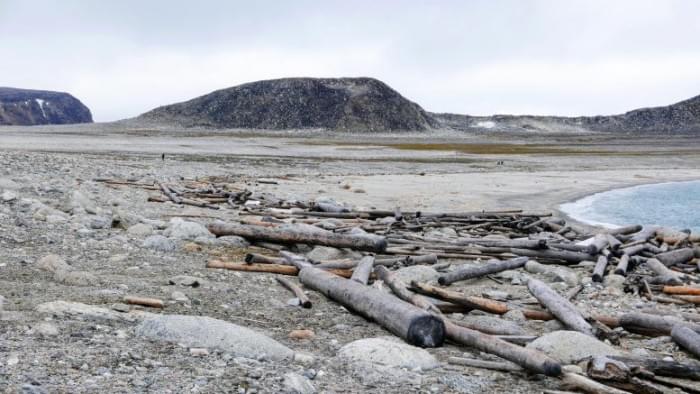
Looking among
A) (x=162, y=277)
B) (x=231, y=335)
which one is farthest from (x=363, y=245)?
(x=231, y=335)

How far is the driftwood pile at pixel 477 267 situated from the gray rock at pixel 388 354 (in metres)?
0.26

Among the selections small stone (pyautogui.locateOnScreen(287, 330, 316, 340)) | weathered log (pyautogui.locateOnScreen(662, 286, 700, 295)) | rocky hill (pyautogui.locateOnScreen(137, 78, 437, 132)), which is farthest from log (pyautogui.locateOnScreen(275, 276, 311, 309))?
rocky hill (pyautogui.locateOnScreen(137, 78, 437, 132))

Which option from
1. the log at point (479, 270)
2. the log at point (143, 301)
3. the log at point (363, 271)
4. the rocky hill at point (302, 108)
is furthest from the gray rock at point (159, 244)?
the rocky hill at point (302, 108)

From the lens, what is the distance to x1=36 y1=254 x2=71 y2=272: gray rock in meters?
6.87

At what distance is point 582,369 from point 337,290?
2802 mm

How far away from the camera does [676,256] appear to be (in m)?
10.1

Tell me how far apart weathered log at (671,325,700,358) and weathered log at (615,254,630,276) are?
125 inches

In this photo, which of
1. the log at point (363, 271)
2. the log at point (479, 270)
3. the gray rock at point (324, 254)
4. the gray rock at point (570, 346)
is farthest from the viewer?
the gray rock at point (324, 254)

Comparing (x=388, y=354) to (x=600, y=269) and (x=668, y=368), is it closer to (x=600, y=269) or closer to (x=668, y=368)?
(x=668, y=368)

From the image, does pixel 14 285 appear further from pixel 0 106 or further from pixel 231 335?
pixel 0 106

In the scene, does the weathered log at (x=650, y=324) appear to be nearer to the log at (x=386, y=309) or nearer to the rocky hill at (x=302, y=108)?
the log at (x=386, y=309)

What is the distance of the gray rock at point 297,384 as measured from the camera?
4152mm

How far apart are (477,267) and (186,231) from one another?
14.9 feet

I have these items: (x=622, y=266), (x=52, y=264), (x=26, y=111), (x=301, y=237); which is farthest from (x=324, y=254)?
(x=26, y=111)
